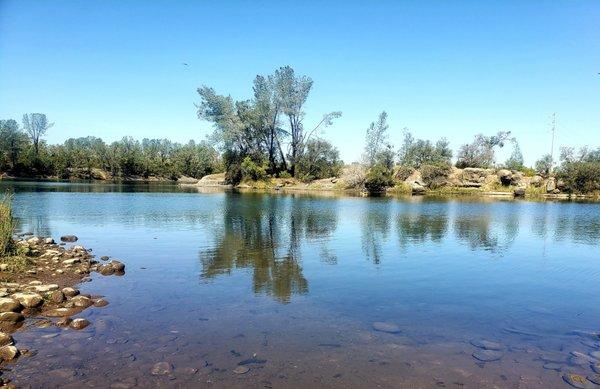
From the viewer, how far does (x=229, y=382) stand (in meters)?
8.23

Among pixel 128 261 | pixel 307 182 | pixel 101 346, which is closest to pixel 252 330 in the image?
pixel 101 346

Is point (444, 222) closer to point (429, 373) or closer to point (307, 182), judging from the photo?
point (429, 373)

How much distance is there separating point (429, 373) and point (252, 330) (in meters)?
4.65

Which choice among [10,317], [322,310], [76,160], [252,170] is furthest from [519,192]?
[76,160]

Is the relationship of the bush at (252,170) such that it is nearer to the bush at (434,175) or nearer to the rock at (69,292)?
the bush at (434,175)

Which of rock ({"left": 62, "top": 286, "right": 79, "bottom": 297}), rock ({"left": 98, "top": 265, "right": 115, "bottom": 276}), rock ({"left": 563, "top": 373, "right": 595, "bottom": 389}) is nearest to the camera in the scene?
rock ({"left": 563, "top": 373, "right": 595, "bottom": 389})

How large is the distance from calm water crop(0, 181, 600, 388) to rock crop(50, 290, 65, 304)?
116 centimetres

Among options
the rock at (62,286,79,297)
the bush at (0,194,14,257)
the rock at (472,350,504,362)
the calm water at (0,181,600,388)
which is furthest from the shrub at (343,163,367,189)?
the rock at (472,350,504,362)

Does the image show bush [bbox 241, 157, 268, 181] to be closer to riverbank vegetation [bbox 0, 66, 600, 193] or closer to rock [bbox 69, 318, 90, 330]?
riverbank vegetation [bbox 0, 66, 600, 193]

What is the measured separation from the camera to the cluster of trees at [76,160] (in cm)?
12556

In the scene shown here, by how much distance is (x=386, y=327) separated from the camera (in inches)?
452

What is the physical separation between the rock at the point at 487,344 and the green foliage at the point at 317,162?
281 ft

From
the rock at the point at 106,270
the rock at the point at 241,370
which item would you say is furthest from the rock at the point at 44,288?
the rock at the point at 241,370

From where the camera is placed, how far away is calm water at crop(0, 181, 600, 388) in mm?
8797
